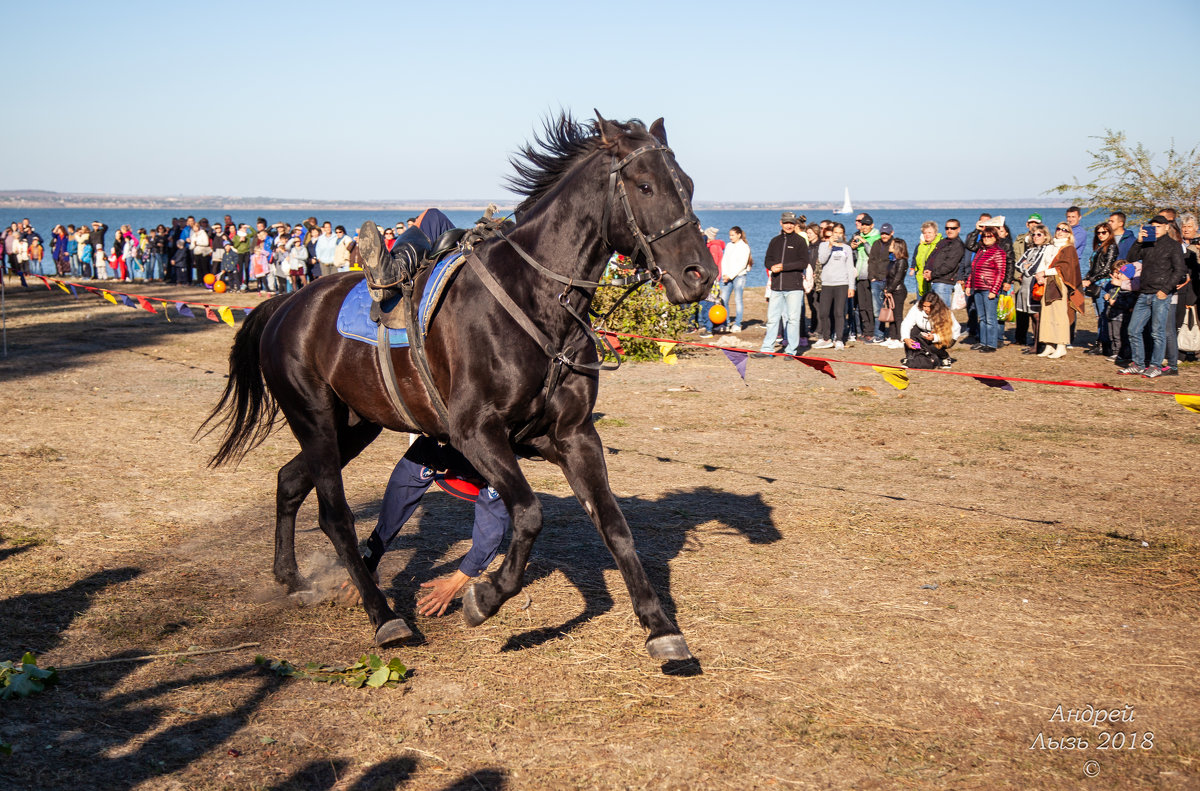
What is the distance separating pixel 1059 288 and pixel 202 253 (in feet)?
87.5

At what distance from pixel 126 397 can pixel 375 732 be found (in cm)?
975

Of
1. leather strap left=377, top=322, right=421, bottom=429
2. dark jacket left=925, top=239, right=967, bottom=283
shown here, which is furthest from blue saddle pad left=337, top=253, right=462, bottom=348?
dark jacket left=925, top=239, right=967, bottom=283

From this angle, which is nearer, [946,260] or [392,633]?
[392,633]

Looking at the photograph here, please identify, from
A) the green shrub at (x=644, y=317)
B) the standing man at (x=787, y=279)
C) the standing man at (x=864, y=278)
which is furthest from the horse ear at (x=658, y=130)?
the standing man at (x=864, y=278)

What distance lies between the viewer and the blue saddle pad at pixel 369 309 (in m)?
4.87

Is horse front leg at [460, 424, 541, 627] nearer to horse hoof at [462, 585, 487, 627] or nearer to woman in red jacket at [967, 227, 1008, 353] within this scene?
horse hoof at [462, 585, 487, 627]

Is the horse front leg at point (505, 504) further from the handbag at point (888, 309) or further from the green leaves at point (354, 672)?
the handbag at point (888, 309)

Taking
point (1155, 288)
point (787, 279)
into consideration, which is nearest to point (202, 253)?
point (787, 279)

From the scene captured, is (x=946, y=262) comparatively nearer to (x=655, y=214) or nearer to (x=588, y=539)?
(x=588, y=539)

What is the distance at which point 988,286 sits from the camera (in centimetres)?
1605

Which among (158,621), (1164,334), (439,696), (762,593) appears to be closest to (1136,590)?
(762,593)

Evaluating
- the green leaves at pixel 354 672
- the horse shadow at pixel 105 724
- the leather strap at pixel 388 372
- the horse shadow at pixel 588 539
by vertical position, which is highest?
the leather strap at pixel 388 372

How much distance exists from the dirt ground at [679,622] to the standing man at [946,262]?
277 inches

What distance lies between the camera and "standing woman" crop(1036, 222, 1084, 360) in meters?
15.0
